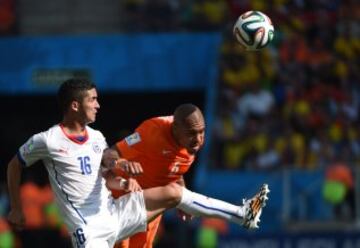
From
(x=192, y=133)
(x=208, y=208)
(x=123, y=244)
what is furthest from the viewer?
(x=123, y=244)

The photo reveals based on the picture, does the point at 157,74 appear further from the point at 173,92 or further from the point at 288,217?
the point at 288,217

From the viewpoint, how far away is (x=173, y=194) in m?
9.29

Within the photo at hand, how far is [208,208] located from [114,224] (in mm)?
1019

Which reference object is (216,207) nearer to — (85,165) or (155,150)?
(155,150)

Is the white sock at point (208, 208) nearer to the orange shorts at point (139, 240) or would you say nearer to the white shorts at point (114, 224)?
the orange shorts at point (139, 240)

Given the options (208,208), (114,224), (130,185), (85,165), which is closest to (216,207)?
(208,208)

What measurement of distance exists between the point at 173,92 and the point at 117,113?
1.58 m

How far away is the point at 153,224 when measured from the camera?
394 inches

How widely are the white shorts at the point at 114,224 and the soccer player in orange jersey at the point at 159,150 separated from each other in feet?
1.30

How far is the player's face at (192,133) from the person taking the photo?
9.35m

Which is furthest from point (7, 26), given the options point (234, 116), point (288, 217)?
point (288, 217)

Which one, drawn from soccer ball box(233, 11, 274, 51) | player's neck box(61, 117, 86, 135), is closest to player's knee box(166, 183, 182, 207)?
player's neck box(61, 117, 86, 135)

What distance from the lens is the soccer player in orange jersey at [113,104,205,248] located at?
955 centimetres

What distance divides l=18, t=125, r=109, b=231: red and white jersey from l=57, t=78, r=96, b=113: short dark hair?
215mm
